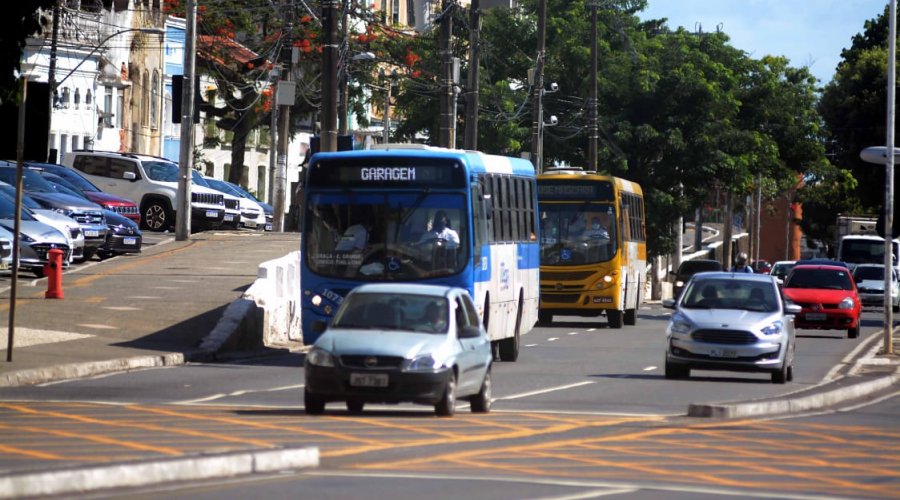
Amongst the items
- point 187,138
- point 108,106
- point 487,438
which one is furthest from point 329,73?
point 108,106

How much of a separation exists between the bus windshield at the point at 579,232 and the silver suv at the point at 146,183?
580 inches

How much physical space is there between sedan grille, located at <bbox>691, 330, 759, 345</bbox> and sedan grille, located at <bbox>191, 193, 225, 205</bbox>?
29.8 meters

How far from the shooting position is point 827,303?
40.4 metres

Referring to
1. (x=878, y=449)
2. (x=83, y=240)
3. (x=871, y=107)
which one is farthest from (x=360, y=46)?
(x=878, y=449)

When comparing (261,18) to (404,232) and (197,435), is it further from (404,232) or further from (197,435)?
(197,435)

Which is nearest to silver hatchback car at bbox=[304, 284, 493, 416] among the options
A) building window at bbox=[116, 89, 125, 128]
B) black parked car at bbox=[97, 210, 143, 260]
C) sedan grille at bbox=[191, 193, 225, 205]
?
black parked car at bbox=[97, 210, 143, 260]

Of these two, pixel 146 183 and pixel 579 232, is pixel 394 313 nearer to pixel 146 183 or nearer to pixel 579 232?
pixel 579 232

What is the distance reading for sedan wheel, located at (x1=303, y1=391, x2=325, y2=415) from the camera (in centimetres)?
1762

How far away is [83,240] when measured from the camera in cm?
3803

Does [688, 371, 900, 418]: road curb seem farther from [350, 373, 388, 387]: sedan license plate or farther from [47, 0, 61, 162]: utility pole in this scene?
[47, 0, 61, 162]: utility pole

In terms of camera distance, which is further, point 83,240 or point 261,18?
point 261,18

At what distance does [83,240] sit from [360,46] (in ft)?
128

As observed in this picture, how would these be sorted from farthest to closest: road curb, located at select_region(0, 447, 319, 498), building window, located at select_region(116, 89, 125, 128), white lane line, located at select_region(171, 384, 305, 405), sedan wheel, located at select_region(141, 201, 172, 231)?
building window, located at select_region(116, 89, 125, 128)
sedan wheel, located at select_region(141, 201, 172, 231)
white lane line, located at select_region(171, 384, 305, 405)
road curb, located at select_region(0, 447, 319, 498)

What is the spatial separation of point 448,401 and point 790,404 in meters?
4.36
